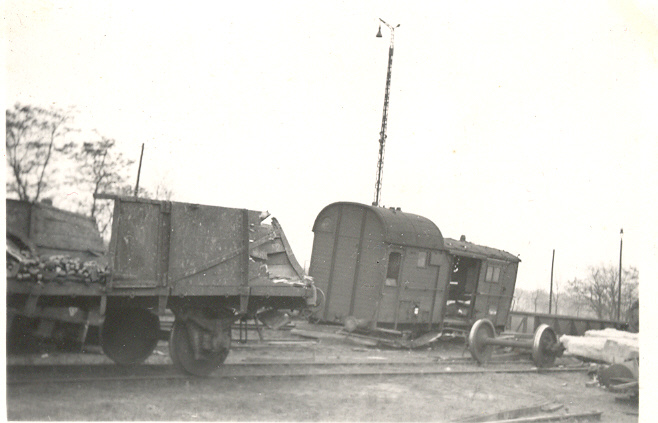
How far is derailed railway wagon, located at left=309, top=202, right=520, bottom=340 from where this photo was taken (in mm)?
15305

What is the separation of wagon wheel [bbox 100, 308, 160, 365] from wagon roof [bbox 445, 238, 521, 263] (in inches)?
391

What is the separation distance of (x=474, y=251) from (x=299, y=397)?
36.8 ft

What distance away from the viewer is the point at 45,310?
709 cm

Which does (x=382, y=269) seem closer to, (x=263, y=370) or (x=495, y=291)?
(x=495, y=291)

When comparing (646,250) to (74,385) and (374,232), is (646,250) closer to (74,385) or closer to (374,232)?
(74,385)

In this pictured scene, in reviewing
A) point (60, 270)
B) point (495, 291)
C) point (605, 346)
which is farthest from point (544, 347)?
point (60, 270)

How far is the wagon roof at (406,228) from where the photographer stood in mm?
15430

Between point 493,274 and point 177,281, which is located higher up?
point 493,274

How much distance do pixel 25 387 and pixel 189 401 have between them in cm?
179

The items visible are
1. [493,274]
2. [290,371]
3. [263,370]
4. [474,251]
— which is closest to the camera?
A: [263,370]

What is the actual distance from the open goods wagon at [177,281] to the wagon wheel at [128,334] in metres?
0.01

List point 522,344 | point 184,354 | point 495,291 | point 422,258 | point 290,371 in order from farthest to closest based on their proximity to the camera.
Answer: point 495,291
point 422,258
point 522,344
point 290,371
point 184,354

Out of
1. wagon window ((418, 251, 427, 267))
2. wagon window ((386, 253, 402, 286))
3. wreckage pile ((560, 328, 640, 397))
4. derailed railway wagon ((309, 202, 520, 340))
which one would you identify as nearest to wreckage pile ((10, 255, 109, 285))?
wreckage pile ((560, 328, 640, 397))

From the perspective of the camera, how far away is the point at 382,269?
1522 cm
